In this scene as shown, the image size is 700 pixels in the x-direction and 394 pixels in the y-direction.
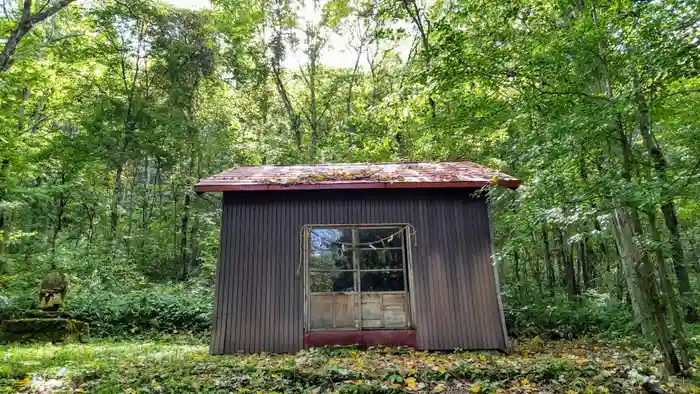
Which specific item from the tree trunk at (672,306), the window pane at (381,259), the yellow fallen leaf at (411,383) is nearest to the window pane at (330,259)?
the window pane at (381,259)

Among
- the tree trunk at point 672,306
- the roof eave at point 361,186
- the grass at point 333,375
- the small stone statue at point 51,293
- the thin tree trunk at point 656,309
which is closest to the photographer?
the grass at point 333,375

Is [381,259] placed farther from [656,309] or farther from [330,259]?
[656,309]

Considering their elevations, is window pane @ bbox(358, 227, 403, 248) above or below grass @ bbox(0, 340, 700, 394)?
above

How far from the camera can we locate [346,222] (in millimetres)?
6887

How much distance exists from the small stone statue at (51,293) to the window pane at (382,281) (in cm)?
633

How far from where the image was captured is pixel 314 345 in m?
6.41

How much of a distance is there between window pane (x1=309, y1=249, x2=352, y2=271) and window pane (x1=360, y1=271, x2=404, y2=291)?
36 centimetres

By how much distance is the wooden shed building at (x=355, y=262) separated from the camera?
6.45 m

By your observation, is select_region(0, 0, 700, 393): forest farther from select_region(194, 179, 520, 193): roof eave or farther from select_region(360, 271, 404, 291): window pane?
select_region(360, 271, 404, 291): window pane

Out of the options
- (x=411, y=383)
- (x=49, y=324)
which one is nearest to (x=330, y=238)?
(x=411, y=383)

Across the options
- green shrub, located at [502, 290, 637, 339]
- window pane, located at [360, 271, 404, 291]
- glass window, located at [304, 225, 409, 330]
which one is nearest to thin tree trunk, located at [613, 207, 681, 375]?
green shrub, located at [502, 290, 637, 339]

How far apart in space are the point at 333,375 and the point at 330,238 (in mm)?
2918

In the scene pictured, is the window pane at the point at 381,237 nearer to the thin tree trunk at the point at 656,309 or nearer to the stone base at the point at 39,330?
the thin tree trunk at the point at 656,309

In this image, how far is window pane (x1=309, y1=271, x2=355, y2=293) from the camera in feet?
23.1
